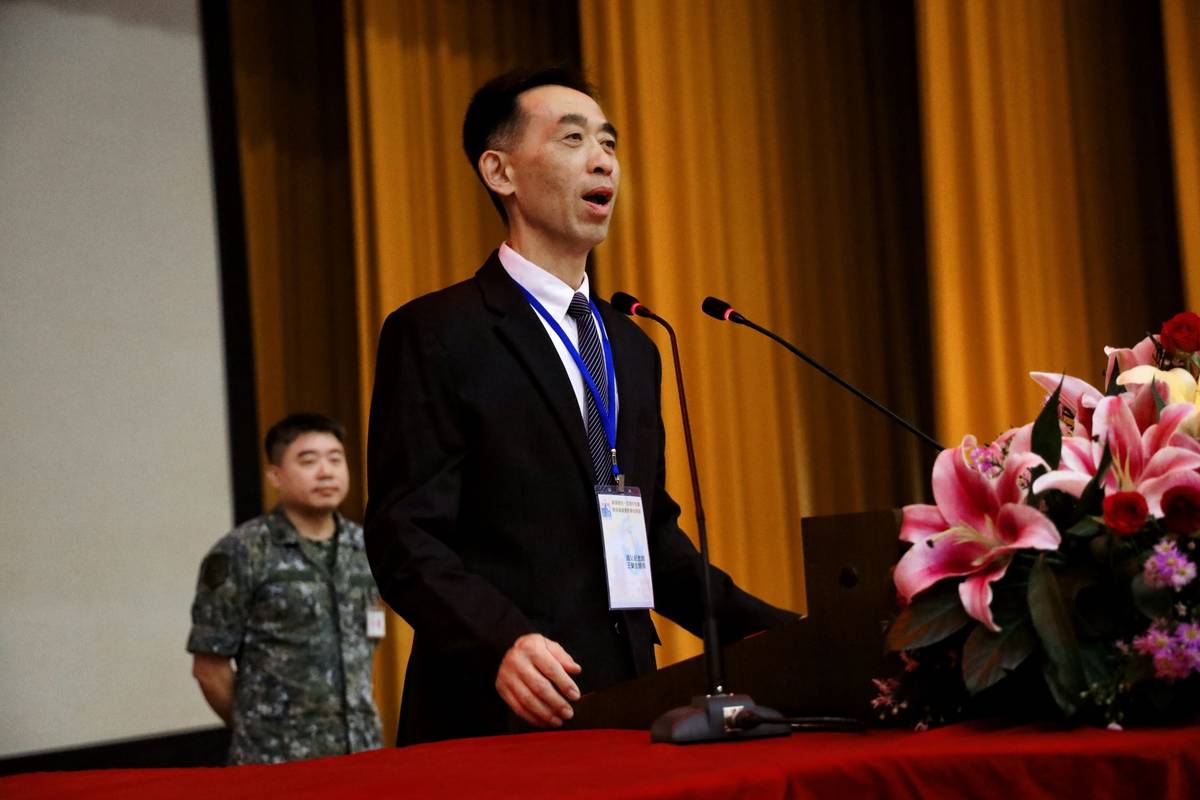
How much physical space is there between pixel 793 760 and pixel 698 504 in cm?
46

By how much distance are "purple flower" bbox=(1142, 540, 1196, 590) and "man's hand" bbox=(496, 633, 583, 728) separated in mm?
728

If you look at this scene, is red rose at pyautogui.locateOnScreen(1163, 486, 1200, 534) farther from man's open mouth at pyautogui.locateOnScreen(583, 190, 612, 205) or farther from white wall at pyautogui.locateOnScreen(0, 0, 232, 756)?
white wall at pyautogui.locateOnScreen(0, 0, 232, 756)

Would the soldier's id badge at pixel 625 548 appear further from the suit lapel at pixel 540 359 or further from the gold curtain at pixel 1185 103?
the gold curtain at pixel 1185 103

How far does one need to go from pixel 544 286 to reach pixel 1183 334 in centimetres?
111

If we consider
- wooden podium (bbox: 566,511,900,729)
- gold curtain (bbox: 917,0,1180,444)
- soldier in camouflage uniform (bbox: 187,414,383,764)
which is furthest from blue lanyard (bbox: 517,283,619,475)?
gold curtain (bbox: 917,0,1180,444)

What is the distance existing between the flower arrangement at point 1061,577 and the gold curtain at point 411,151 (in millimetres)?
4405

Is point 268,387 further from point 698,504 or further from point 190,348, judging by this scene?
point 698,504

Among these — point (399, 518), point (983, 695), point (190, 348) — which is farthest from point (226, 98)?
point (983, 695)

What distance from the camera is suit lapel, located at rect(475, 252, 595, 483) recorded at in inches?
83.4

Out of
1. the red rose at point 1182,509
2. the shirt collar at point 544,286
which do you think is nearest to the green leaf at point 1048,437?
the red rose at point 1182,509

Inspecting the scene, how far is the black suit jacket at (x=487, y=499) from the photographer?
6.48 feet

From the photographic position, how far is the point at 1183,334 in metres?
1.41

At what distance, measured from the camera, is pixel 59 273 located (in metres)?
5.05

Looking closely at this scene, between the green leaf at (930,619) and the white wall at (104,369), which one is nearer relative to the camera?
the green leaf at (930,619)
